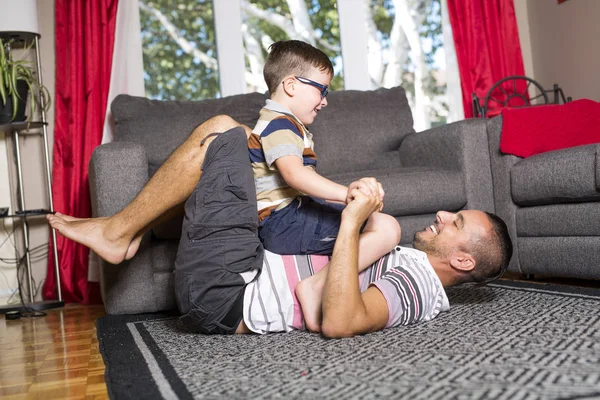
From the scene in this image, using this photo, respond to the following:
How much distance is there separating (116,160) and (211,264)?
0.96 meters

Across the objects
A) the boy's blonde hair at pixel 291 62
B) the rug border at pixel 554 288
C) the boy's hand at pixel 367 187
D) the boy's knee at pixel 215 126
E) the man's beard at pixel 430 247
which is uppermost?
the boy's blonde hair at pixel 291 62

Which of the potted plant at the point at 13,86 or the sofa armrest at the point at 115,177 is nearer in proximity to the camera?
the sofa armrest at the point at 115,177

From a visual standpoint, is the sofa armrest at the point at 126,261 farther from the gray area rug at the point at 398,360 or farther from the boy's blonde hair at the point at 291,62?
the boy's blonde hair at the point at 291,62

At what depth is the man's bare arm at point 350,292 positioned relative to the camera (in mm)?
1557

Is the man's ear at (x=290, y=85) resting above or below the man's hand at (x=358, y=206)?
above

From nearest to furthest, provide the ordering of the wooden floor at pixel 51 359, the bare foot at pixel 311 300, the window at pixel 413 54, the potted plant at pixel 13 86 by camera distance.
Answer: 1. the wooden floor at pixel 51 359
2. the bare foot at pixel 311 300
3. the potted plant at pixel 13 86
4. the window at pixel 413 54

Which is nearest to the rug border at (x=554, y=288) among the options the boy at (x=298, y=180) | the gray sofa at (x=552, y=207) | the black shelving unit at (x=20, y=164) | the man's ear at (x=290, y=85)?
the gray sofa at (x=552, y=207)

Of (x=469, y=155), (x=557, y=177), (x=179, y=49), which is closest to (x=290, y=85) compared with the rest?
(x=557, y=177)

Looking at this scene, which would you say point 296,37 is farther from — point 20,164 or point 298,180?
point 298,180

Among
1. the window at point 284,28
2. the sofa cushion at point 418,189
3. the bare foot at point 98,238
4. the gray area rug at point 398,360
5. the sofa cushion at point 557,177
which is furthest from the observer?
the window at point 284,28

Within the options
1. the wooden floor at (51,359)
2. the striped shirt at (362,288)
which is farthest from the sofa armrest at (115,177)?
the striped shirt at (362,288)

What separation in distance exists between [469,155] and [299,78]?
4.19 feet

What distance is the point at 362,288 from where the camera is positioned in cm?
185

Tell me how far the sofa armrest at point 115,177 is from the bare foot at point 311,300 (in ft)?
3.45
